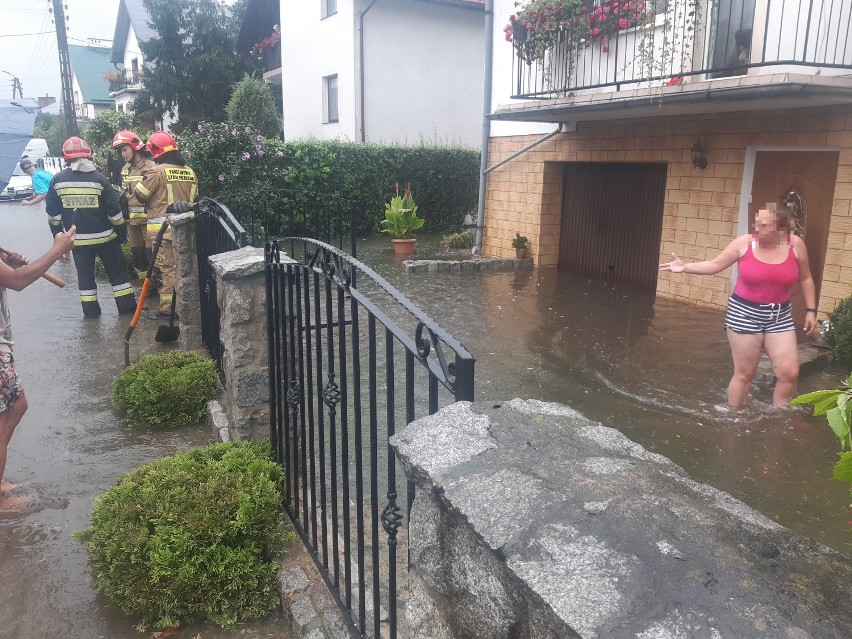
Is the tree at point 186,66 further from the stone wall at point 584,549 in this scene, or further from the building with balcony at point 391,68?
the stone wall at point 584,549

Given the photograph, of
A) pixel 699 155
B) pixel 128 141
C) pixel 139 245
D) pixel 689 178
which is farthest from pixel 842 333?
pixel 128 141

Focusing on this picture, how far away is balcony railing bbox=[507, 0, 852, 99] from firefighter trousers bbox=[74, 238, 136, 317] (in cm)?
607

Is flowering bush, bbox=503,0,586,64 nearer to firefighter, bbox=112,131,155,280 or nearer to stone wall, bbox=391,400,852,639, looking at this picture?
firefighter, bbox=112,131,155,280

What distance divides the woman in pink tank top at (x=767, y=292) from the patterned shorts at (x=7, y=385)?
13.8ft

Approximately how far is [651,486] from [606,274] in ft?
33.2

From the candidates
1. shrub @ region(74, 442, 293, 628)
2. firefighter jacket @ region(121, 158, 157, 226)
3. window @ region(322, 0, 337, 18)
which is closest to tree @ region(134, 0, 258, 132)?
window @ region(322, 0, 337, 18)

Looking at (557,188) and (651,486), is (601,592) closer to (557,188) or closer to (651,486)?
(651,486)

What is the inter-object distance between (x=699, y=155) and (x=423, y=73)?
10.9 metres

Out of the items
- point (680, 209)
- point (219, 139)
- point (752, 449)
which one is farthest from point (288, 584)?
point (219, 139)

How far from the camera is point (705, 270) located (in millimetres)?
5078

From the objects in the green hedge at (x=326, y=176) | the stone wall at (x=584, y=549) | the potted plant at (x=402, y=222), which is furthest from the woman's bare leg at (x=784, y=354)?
the potted plant at (x=402, y=222)

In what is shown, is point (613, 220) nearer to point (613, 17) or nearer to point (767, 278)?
point (613, 17)

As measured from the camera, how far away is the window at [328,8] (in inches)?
719

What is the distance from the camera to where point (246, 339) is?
3.79 meters
